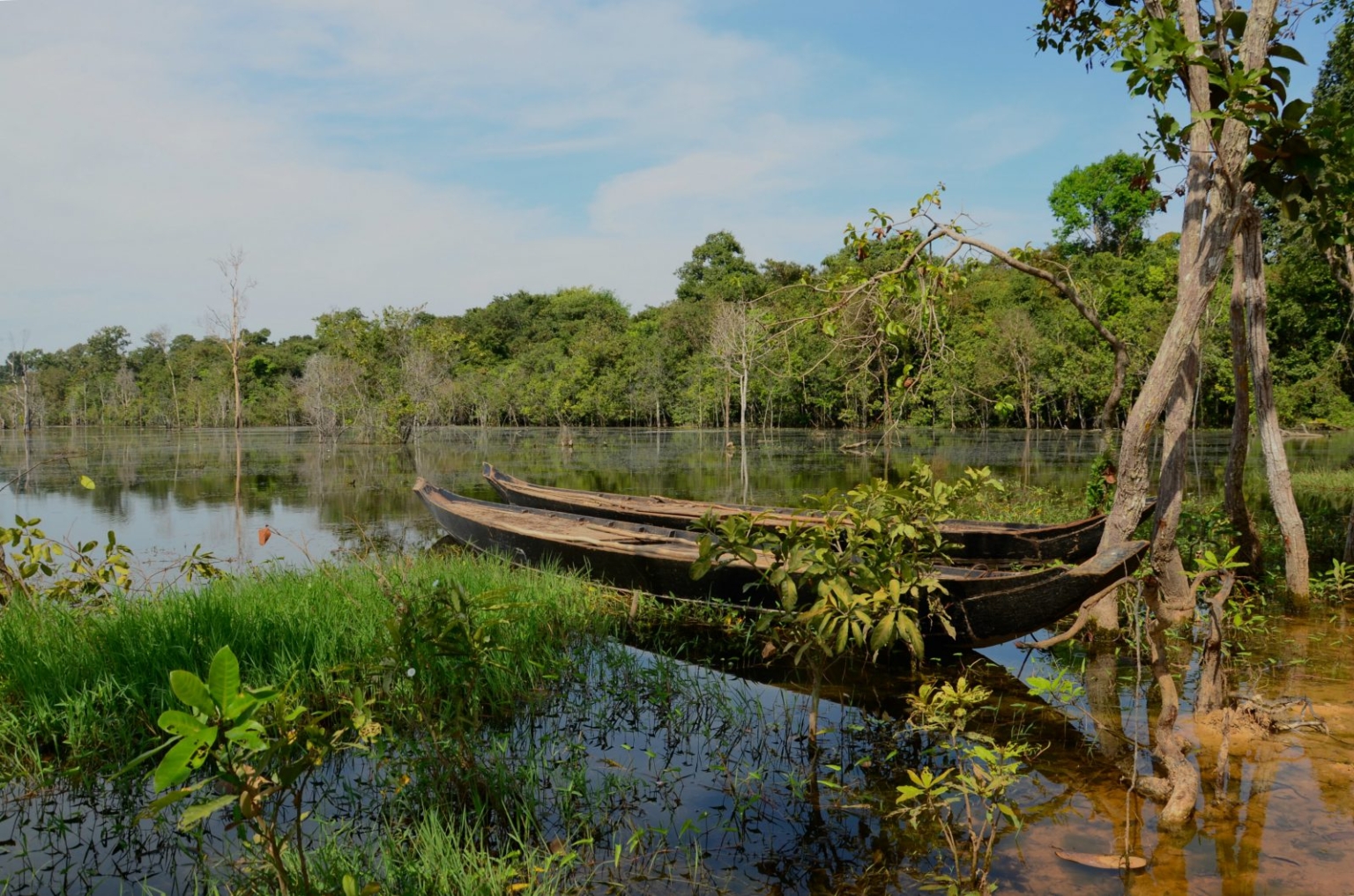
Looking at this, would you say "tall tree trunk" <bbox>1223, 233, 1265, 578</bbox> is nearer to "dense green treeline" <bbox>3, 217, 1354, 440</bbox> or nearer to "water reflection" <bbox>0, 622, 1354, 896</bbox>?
"water reflection" <bbox>0, 622, 1354, 896</bbox>

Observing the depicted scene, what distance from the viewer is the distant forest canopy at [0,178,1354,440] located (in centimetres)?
3022

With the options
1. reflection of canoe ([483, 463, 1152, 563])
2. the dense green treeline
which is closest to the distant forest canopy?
the dense green treeline

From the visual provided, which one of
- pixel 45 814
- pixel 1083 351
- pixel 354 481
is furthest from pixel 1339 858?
pixel 1083 351

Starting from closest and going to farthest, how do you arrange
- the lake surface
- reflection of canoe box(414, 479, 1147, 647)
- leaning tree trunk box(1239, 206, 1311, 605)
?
reflection of canoe box(414, 479, 1147, 647) → leaning tree trunk box(1239, 206, 1311, 605) → the lake surface

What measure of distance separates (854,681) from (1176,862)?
236 centimetres

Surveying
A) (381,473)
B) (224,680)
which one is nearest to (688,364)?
(381,473)

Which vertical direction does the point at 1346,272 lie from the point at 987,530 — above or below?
above

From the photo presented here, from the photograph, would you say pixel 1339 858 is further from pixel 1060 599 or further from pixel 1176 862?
pixel 1060 599

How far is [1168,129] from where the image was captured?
3812mm

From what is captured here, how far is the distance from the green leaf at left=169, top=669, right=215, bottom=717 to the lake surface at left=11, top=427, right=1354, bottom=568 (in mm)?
3742

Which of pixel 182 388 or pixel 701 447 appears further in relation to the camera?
pixel 182 388

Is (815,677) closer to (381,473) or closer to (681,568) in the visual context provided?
(681,568)

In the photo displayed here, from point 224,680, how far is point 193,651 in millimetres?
3214

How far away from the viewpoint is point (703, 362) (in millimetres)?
46281
